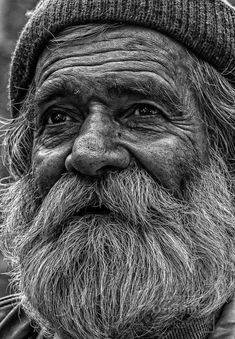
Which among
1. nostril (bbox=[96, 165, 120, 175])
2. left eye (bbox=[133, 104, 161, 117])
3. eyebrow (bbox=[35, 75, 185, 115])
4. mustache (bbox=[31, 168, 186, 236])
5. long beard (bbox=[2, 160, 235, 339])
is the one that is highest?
eyebrow (bbox=[35, 75, 185, 115])

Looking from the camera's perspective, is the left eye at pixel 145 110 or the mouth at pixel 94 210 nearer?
the mouth at pixel 94 210

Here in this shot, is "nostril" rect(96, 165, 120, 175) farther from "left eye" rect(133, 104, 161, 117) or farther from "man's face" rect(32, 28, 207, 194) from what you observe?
"left eye" rect(133, 104, 161, 117)

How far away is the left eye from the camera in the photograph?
3.33 metres

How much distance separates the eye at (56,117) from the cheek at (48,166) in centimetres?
14

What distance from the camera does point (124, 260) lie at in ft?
10.2

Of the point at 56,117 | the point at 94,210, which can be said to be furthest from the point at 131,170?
the point at 56,117

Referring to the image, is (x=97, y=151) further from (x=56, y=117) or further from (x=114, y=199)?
(x=56, y=117)

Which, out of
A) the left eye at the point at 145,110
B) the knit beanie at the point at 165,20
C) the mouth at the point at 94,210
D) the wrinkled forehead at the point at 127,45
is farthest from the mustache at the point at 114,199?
the knit beanie at the point at 165,20

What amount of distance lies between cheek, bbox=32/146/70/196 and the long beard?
7cm

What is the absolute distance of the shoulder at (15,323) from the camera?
12.2ft

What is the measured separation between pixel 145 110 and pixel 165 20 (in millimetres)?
388

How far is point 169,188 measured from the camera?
3283 mm

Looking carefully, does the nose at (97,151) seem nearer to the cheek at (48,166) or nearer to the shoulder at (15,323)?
the cheek at (48,166)

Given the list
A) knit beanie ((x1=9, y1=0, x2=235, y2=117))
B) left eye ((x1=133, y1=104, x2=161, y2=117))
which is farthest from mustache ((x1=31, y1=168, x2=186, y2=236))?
knit beanie ((x1=9, y1=0, x2=235, y2=117))
